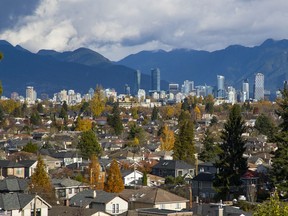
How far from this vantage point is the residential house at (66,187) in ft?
139

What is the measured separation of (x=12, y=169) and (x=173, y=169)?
499 inches

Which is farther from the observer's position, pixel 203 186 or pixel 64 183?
pixel 203 186

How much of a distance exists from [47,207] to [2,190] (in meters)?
7.59

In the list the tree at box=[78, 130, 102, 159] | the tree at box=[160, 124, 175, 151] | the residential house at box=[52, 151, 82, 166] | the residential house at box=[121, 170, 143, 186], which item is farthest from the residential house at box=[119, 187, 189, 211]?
the tree at box=[160, 124, 175, 151]

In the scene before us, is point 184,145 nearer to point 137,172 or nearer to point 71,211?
point 137,172

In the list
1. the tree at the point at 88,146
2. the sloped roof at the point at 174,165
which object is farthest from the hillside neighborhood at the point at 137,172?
the sloped roof at the point at 174,165

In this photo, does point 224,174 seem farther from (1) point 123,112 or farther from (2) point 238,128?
(1) point 123,112

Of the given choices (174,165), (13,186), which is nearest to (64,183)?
(13,186)

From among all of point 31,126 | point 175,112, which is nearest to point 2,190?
point 31,126

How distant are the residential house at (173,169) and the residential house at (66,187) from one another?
13388mm

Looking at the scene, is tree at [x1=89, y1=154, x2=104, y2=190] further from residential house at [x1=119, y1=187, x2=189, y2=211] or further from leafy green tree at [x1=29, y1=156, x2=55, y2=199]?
residential house at [x1=119, y1=187, x2=189, y2=211]

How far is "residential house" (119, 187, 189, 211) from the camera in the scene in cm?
3719

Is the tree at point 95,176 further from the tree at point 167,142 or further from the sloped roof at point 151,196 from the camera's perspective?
the tree at point 167,142

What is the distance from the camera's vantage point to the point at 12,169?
179ft
